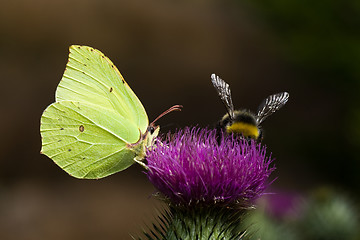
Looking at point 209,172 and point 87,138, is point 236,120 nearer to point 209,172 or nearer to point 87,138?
point 209,172

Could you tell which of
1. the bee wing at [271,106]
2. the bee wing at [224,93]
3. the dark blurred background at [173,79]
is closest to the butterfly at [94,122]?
the bee wing at [224,93]

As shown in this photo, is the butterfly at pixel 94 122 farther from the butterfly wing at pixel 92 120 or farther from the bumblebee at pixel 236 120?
the bumblebee at pixel 236 120

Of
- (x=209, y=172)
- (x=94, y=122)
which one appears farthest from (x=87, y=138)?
(x=209, y=172)

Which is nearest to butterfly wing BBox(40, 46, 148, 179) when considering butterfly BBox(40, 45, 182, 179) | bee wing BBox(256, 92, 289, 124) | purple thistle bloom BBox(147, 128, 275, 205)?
butterfly BBox(40, 45, 182, 179)

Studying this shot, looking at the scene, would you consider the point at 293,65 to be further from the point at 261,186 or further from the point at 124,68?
the point at 261,186

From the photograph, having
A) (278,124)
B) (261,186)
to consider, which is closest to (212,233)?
(261,186)
